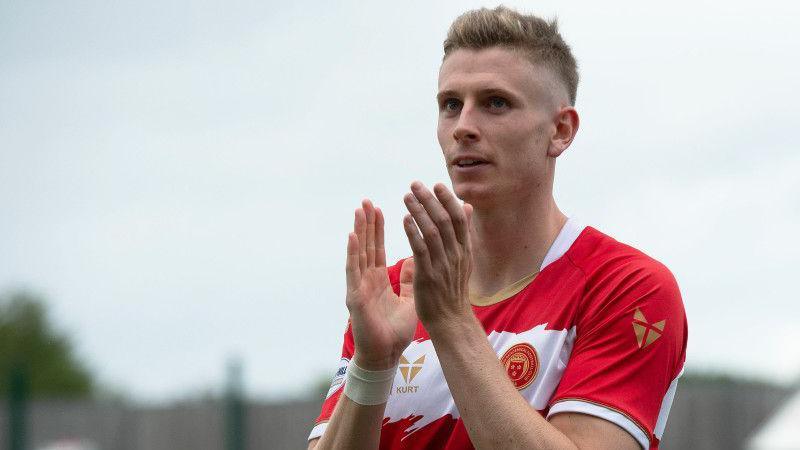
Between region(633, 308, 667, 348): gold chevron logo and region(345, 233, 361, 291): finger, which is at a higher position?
region(345, 233, 361, 291): finger

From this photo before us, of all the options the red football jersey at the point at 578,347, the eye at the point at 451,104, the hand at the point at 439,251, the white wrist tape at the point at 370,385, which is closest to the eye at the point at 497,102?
the eye at the point at 451,104

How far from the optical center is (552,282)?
4660mm

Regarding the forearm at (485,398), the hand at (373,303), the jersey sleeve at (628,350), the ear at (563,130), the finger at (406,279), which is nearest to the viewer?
the forearm at (485,398)

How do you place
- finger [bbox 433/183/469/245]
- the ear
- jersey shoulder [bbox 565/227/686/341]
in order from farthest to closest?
the ear, jersey shoulder [bbox 565/227/686/341], finger [bbox 433/183/469/245]

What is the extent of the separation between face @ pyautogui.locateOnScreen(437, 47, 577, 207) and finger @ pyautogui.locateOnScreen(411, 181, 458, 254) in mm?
531

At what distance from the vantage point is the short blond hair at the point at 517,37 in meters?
4.82

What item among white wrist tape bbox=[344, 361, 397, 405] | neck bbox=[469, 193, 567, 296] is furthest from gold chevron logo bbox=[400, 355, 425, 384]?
neck bbox=[469, 193, 567, 296]

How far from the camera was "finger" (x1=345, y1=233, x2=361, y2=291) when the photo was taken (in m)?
4.56

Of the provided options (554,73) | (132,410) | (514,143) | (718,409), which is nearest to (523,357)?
(514,143)

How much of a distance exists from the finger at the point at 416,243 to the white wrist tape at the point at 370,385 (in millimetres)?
613

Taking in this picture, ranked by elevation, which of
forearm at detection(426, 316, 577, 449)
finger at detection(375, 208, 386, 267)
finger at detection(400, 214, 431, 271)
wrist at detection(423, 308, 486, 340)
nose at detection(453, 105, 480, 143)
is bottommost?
forearm at detection(426, 316, 577, 449)

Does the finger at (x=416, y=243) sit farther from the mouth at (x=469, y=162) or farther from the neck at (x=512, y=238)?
the neck at (x=512, y=238)

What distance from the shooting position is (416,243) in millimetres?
4102

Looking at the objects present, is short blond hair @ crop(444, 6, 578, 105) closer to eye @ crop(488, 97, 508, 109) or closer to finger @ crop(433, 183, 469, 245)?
eye @ crop(488, 97, 508, 109)
